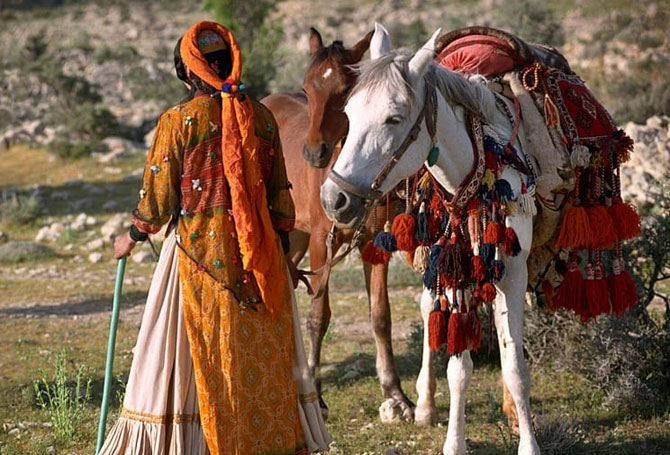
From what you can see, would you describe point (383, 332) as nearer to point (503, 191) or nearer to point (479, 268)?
point (479, 268)

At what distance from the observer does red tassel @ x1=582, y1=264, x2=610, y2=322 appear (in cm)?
493

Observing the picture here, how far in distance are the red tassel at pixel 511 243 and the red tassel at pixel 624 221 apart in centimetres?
92

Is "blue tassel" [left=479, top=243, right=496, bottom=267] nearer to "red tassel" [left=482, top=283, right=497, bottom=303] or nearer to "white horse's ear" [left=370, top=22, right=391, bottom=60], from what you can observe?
"red tassel" [left=482, top=283, right=497, bottom=303]

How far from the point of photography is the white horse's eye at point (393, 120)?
12.4ft

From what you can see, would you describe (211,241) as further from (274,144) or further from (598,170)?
(598,170)

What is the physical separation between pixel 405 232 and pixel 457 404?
0.89 m

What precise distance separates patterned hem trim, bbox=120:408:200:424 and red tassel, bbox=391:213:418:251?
130cm

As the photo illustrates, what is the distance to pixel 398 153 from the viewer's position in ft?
12.6

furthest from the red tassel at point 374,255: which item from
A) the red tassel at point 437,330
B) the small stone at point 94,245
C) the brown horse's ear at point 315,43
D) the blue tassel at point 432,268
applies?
the small stone at point 94,245

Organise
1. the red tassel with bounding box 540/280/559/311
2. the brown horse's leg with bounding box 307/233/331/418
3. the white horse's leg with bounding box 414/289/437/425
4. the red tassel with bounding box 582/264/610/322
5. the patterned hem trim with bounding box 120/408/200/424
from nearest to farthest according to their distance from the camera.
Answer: the patterned hem trim with bounding box 120/408/200/424
the red tassel with bounding box 582/264/610/322
the red tassel with bounding box 540/280/559/311
the white horse's leg with bounding box 414/289/437/425
the brown horse's leg with bounding box 307/233/331/418

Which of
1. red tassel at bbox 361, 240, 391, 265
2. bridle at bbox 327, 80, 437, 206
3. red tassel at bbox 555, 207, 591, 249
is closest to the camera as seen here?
Result: bridle at bbox 327, 80, 437, 206

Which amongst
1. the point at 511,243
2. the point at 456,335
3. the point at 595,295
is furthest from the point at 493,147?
the point at 595,295

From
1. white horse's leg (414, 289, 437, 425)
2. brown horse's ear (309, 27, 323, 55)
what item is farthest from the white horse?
brown horse's ear (309, 27, 323, 55)

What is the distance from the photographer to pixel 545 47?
5.62 m
